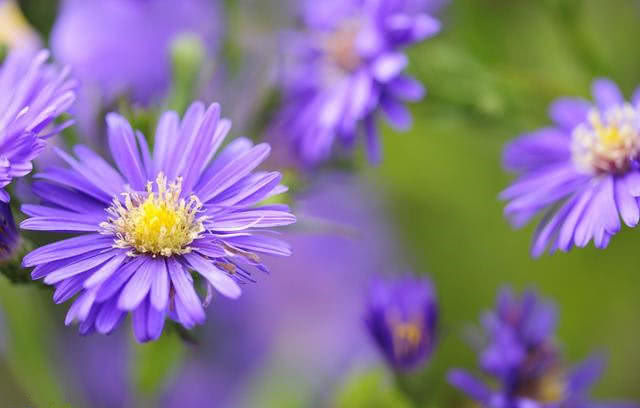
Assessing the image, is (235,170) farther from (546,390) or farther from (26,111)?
(546,390)

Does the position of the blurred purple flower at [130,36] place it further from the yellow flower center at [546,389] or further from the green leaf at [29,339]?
the yellow flower center at [546,389]

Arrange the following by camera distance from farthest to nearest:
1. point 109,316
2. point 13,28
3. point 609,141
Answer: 1. point 13,28
2. point 609,141
3. point 109,316

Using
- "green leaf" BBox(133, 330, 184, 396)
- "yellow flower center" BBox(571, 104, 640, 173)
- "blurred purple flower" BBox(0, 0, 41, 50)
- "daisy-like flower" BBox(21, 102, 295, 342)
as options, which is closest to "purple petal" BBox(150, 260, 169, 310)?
"daisy-like flower" BBox(21, 102, 295, 342)

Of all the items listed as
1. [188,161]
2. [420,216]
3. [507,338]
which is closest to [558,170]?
[507,338]

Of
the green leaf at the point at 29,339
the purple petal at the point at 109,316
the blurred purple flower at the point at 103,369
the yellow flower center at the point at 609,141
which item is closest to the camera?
the purple petal at the point at 109,316

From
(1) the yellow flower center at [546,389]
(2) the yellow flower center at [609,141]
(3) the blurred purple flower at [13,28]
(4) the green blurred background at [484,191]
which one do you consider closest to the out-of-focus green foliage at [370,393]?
(4) the green blurred background at [484,191]

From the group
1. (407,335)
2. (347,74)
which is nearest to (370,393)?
(407,335)

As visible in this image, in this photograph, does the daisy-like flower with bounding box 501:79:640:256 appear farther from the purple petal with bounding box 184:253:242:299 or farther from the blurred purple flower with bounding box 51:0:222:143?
the blurred purple flower with bounding box 51:0:222:143
